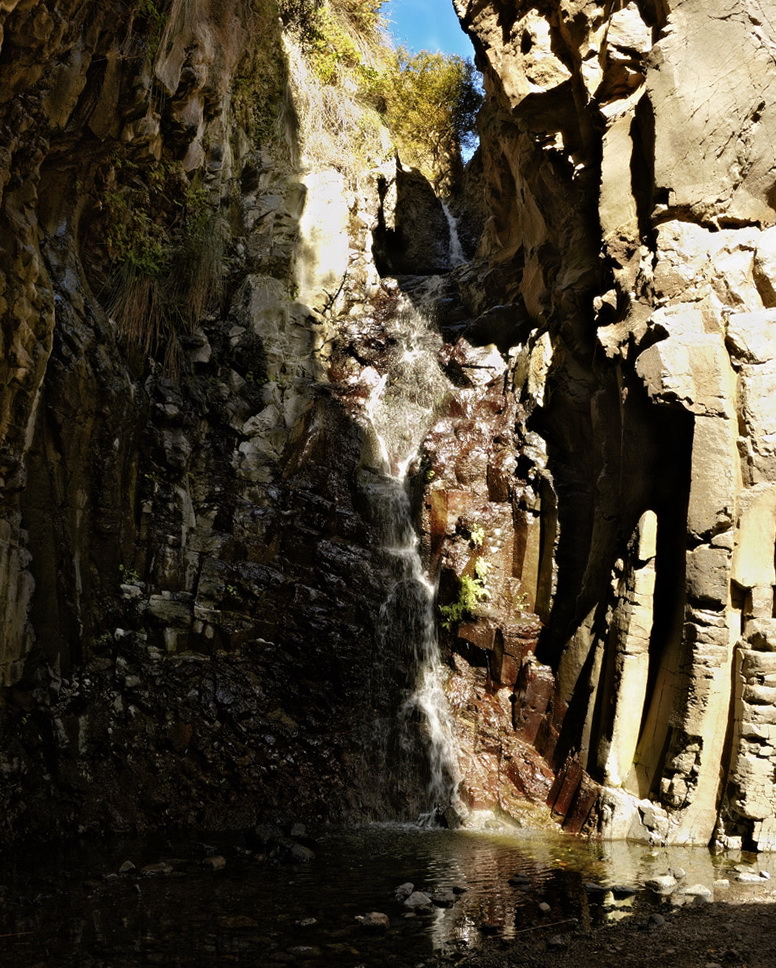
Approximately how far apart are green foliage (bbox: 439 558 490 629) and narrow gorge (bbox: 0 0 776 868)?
0.18 feet

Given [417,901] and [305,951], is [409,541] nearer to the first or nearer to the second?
[417,901]

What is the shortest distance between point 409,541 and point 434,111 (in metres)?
13.7

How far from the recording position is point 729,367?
749cm

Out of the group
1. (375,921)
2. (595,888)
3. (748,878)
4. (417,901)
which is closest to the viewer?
(375,921)

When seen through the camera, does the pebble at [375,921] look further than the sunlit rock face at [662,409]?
No

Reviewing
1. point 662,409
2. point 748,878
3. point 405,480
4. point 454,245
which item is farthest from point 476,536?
point 454,245

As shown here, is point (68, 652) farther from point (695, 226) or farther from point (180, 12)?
point (695, 226)

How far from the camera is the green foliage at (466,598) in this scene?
32.9ft

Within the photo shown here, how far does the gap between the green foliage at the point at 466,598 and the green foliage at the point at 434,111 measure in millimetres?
13257

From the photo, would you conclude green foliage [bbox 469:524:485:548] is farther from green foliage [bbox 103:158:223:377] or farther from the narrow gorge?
green foliage [bbox 103:158:223:377]

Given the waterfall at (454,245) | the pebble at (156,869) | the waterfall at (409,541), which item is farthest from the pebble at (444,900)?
the waterfall at (454,245)

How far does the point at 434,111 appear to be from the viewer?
65.6 feet

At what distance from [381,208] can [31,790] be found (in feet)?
41.7

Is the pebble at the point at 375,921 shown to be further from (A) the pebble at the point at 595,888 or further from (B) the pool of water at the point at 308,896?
(A) the pebble at the point at 595,888
